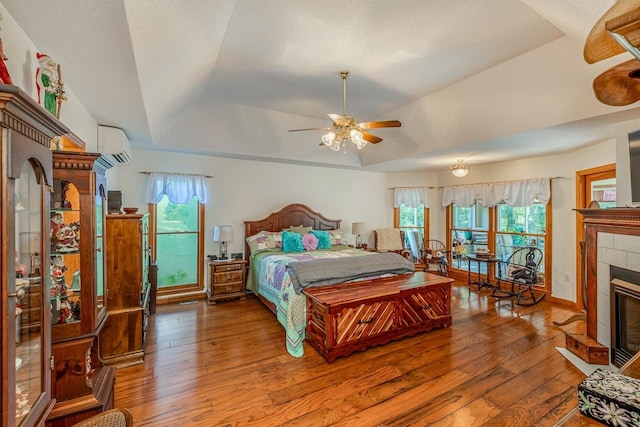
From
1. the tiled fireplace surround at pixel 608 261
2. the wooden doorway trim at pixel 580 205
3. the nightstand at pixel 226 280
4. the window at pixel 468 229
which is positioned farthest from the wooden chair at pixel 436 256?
the nightstand at pixel 226 280

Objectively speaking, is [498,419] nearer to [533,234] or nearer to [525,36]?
[525,36]

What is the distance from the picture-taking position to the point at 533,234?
502 centimetres

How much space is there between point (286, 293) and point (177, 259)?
2.47 metres

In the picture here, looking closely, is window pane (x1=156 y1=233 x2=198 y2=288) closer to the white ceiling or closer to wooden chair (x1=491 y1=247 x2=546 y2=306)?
the white ceiling

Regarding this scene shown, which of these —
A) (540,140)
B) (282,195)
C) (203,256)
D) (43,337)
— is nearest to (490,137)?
(540,140)

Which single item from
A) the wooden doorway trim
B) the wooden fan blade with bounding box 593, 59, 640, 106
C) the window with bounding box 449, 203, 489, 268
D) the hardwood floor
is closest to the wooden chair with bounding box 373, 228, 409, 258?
the window with bounding box 449, 203, 489, 268

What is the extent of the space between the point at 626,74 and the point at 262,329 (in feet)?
12.3

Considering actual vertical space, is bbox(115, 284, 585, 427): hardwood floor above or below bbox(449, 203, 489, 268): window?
below

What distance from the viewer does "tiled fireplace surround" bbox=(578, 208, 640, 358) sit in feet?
8.37

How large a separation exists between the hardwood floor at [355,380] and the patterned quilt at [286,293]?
19cm

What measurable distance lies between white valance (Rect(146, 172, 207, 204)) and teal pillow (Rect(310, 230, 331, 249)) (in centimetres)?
204

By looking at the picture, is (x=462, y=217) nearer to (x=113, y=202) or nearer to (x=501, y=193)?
(x=501, y=193)

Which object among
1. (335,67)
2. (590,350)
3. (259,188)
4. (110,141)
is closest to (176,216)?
(259,188)

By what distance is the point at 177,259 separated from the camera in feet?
15.8
